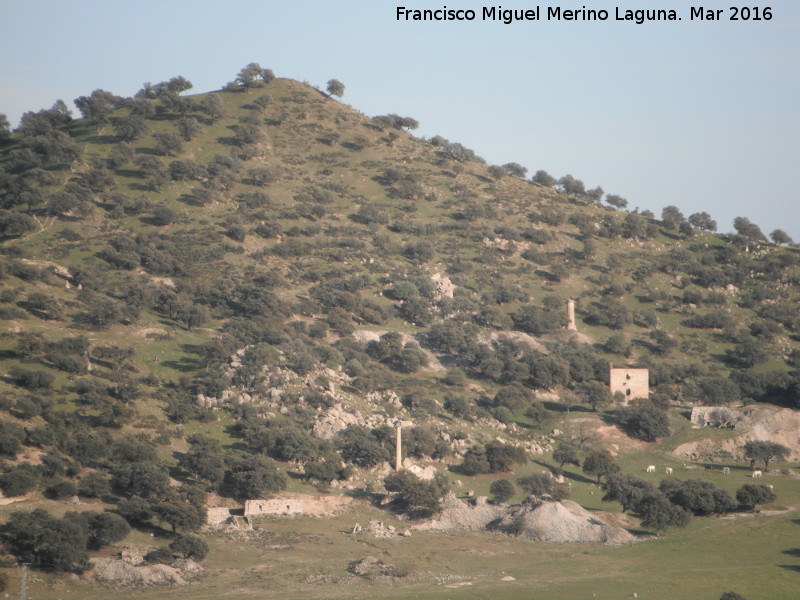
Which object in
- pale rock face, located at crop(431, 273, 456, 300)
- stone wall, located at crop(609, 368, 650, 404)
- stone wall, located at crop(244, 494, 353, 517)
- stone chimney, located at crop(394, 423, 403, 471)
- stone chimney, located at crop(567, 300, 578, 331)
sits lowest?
stone wall, located at crop(244, 494, 353, 517)

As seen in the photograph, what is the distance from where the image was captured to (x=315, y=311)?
12181cm

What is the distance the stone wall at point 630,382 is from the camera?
360ft

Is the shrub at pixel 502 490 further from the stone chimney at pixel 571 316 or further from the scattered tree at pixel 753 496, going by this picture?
the stone chimney at pixel 571 316

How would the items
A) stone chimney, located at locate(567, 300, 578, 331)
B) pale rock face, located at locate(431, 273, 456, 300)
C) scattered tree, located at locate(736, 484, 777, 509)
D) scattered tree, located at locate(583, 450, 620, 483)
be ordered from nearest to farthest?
scattered tree, located at locate(736, 484, 777, 509)
scattered tree, located at locate(583, 450, 620, 483)
stone chimney, located at locate(567, 300, 578, 331)
pale rock face, located at locate(431, 273, 456, 300)

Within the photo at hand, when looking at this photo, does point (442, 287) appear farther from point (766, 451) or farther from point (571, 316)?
point (766, 451)

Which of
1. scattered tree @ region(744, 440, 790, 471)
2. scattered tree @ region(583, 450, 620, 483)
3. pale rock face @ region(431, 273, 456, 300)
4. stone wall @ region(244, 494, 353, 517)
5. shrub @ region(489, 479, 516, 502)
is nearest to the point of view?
stone wall @ region(244, 494, 353, 517)

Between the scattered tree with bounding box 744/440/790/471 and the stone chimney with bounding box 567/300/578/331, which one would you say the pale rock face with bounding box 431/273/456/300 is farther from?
the scattered tree with bounding box 744/440/790/471

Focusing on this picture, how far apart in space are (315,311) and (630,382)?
40891 millimetres

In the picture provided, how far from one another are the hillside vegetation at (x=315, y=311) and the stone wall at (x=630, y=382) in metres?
2.43

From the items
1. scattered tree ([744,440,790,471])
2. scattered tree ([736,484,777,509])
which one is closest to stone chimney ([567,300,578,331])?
scattered tree ([744,440,790,471])

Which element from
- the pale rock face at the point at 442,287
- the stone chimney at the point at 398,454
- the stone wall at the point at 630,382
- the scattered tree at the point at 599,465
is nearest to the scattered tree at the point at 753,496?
the scattered tree at the point at 599,465

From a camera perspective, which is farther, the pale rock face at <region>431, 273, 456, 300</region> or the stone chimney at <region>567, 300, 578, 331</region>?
the pale rock face at <region>431, 273, 456, 300</region>

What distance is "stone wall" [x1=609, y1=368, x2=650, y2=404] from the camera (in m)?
110

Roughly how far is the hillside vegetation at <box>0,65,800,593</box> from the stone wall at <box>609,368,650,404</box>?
243 centimetres
